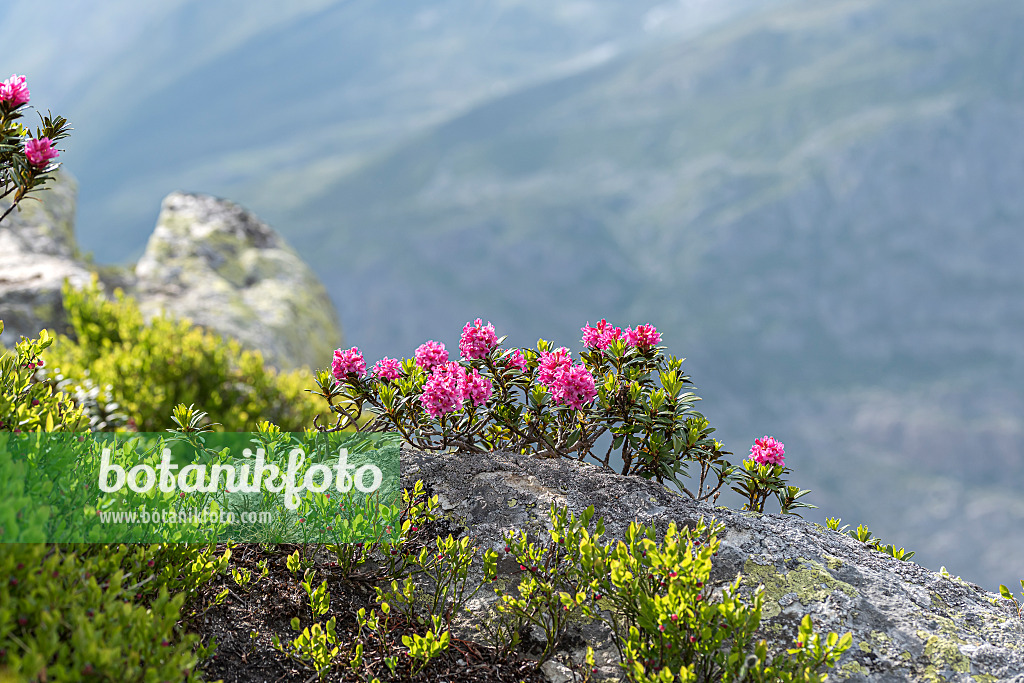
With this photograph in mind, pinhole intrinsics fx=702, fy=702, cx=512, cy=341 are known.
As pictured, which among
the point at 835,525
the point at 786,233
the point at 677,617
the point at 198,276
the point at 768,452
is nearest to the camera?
the point at 677,617

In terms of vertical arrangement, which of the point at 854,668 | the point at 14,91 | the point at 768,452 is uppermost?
the point at 14,91

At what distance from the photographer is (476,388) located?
3.07 metres

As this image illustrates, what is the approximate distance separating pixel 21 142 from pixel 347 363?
1.57 m

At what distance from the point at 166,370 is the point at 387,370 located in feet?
13.5

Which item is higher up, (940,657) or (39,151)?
(39,151)

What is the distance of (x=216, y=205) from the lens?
1117 centimetres

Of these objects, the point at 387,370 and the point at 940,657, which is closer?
the point at 940,657

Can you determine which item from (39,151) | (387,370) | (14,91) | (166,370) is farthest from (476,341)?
Answer: (166,370)

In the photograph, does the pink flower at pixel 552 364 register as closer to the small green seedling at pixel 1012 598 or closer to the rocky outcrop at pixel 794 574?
the rocky outcrop at pixel 794 574

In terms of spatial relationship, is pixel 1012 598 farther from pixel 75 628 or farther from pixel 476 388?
pixel 75 628

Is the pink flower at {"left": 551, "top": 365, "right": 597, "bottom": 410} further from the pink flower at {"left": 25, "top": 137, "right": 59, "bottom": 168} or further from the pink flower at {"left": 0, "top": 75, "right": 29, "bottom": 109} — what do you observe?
the pink flower at {"left": 0, "top": 75, "right": 29, "bottom": 109}

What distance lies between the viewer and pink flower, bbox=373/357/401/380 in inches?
128

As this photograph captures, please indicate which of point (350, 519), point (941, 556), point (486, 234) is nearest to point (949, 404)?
point (941, 556)

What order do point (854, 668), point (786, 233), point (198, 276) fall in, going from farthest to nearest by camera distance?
point (786, 233) < point (198, 276) < point (854, 668)
